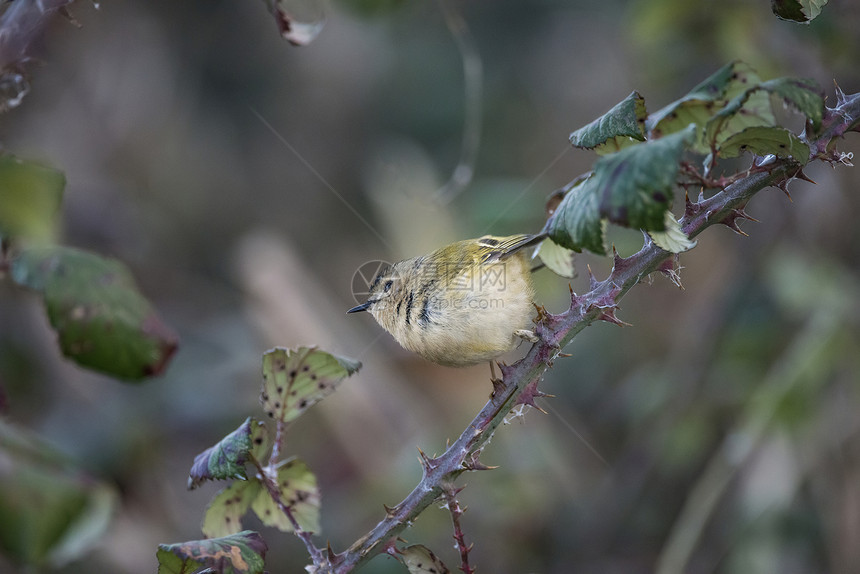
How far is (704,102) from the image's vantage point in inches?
59.6

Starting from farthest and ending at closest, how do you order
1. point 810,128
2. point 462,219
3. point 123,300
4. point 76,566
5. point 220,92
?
point 220,92, point 462,219, point 76,566, point 810,128, point 123,300

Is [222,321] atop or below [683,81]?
atop

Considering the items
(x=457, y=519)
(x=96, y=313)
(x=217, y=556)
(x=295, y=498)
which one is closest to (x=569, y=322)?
(x=457, y=519)

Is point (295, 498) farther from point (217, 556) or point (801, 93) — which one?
point (801, 93)

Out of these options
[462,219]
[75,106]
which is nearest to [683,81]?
[462,219]

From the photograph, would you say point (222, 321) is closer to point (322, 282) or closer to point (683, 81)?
point (322, 282)

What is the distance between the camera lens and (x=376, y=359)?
5742mm

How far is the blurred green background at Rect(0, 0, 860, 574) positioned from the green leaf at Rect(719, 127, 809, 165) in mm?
2013

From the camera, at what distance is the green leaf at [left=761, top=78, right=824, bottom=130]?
1.35 metres

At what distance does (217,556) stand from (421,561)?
1.71 ft

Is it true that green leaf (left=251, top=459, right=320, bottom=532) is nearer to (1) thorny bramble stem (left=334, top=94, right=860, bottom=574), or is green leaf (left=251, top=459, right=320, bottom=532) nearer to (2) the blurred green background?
(1) thorny bramble stem (left=334, top=94, right=860, bottom=574)

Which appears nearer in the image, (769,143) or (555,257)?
(769,143)

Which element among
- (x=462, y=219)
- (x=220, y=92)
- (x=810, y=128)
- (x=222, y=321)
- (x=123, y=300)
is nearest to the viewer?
(x=123, y=300)

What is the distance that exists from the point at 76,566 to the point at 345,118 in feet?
15.7
